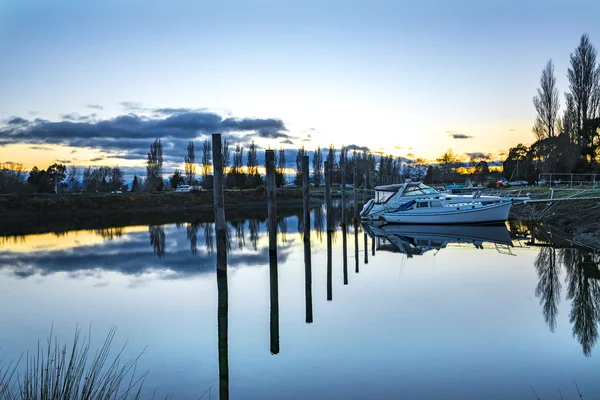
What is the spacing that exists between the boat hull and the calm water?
23.2 ft

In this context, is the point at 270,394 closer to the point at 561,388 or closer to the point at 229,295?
the point at 561,388

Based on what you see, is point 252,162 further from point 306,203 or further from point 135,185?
point 306,203

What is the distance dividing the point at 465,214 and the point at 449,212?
0.84m

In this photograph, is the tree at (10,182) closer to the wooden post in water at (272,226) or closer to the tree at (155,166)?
the tree at (155,166)

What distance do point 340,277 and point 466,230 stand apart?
13.7m

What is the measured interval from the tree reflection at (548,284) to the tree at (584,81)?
35.2 meters

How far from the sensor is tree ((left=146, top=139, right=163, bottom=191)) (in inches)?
2761

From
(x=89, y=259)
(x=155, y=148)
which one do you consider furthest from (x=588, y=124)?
(x=155, y=148)

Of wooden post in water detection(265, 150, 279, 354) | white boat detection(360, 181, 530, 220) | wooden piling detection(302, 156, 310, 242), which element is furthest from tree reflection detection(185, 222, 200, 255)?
white boat detection(360, 181, 530, 220)

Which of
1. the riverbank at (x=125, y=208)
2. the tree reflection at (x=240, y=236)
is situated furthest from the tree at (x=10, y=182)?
the tree reflection at (x=240, y=236)

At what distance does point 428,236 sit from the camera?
2480 cm

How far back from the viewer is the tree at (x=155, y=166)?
7012 cm

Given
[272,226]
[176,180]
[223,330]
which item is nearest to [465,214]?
[272,226]

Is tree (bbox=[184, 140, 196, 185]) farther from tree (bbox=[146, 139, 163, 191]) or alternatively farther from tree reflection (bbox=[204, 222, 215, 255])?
tree reflection (bbox=[204, 222, 215, 255])
